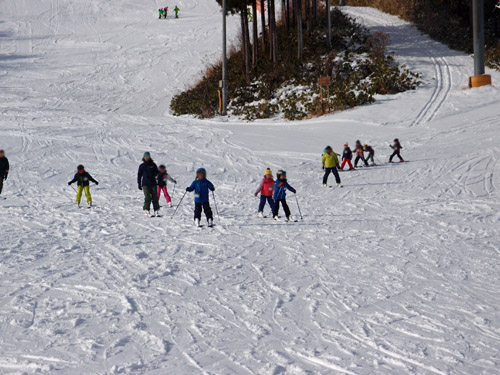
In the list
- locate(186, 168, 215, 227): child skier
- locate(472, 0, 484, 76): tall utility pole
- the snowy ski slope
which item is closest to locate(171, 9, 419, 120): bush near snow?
the snowy ski slope

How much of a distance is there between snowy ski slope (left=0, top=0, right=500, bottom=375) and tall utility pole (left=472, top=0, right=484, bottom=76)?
1.36 metres

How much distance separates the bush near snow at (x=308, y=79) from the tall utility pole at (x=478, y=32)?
298 centimetres

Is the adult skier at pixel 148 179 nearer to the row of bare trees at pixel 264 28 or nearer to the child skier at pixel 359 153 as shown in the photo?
the child skier at pixel 359 153

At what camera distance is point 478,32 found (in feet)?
91.5

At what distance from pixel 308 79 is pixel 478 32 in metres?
8.57

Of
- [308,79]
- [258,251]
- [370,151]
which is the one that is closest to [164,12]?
[308,79]

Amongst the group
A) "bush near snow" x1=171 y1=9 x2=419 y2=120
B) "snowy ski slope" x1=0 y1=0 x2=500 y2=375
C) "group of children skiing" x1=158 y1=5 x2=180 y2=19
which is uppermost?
"group of children skiing" x1=158 y1=5 x2=180 y2=19

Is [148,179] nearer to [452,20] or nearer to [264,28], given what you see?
[264,28]

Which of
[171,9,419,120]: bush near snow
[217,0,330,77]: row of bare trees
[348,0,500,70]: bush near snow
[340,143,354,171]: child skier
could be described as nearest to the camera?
[340,143,354,171]: child skier

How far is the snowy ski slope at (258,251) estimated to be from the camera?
246 inches

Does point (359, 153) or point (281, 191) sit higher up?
point (359, 153)

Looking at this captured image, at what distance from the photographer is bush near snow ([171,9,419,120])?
28953 mm

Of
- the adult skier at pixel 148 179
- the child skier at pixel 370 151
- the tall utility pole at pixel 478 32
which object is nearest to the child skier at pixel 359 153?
the child skier at pixel 370 151

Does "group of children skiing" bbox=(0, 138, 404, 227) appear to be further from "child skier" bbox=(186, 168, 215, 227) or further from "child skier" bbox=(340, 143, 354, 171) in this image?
"child skier" bbox=(340, 143, 354, 171)
